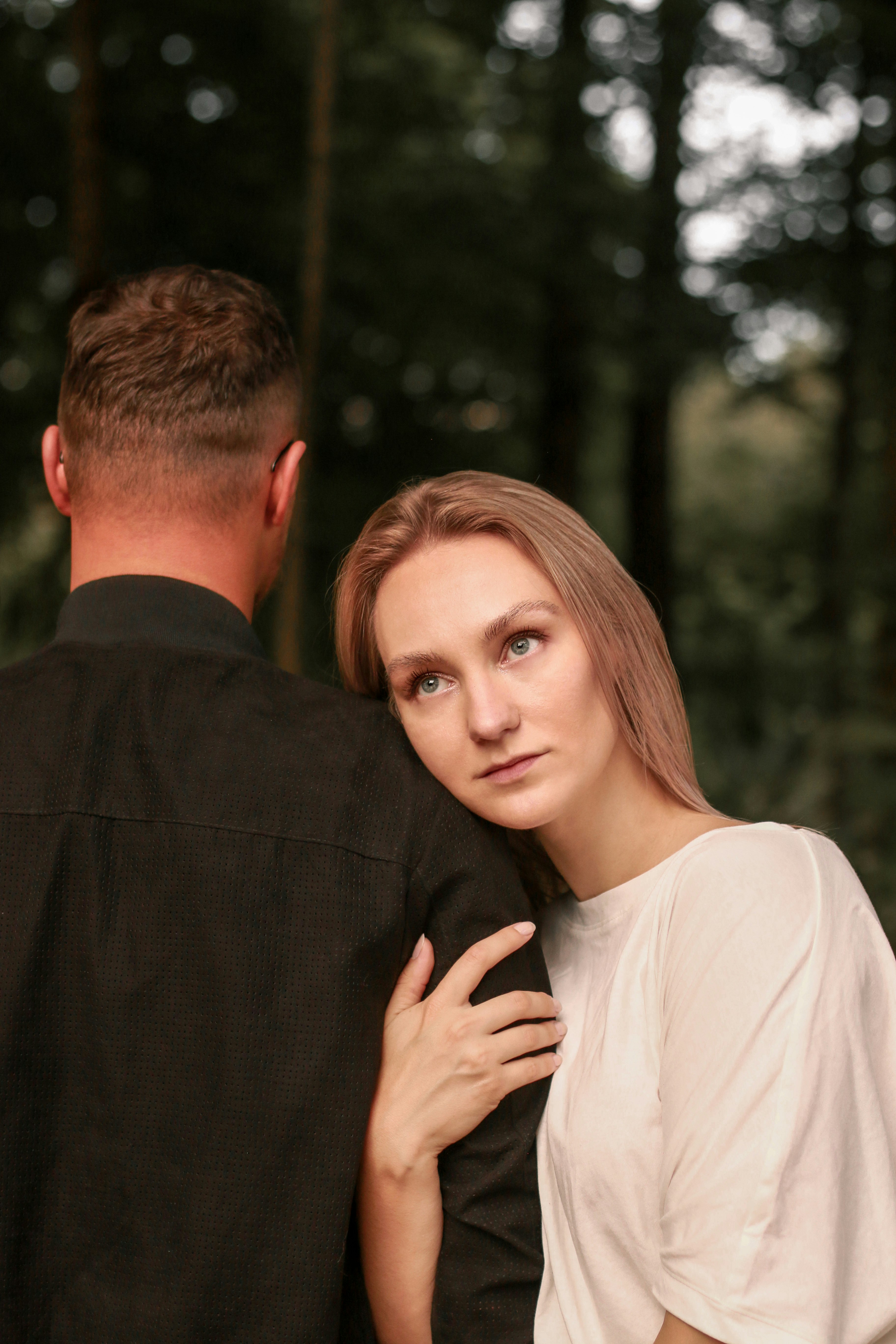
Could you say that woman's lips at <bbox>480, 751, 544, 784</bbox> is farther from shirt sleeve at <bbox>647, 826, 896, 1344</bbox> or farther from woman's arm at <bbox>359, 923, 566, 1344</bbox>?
shirt sleeve at <bbox>647, 826, 896, 1344</bbox>

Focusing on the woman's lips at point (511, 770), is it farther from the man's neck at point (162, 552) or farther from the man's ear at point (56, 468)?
the man's ear at point (56, 468)

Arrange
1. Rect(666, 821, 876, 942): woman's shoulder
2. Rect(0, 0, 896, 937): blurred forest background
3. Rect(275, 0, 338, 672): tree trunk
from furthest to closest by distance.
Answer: Rect(0, 0, 896, 937): blurred forest background → Rect(275, 0, 338, 672): tree trunk → Rect(666, 821, 876, 942): woman's shoulder

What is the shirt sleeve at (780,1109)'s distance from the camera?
1.38m

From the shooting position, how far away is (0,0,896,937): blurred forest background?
848 cm

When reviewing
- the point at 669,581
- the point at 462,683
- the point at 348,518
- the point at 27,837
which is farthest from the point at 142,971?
the point at 669,581

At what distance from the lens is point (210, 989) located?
151 cm

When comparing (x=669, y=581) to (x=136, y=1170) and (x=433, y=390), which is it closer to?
(x=433, y=390)

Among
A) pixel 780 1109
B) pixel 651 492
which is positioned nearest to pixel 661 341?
pixel 651 492

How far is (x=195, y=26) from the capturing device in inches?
358

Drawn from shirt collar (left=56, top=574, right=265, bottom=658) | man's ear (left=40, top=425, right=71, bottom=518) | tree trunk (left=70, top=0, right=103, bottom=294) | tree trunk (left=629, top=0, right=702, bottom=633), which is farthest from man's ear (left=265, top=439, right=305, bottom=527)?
tree trunk (left=629, top=0, right=702, bottom=633)

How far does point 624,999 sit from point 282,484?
0.97 meters

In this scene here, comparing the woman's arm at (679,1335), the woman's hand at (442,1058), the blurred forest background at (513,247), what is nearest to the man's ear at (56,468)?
the woman's hand at (442,1058)

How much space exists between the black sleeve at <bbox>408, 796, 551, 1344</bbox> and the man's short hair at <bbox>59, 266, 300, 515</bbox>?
2.08 feet

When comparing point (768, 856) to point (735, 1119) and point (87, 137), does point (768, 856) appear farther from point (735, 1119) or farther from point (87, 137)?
point (87, 137)
